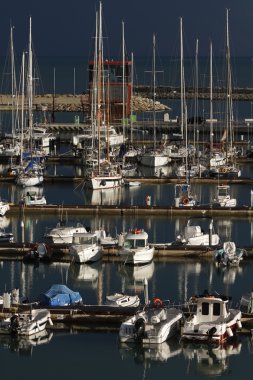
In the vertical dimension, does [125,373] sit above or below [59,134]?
below

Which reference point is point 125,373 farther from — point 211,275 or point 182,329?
point 211,275

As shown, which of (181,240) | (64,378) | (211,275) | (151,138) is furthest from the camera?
(151,138)

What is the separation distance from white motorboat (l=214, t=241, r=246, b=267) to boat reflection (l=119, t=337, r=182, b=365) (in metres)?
8.04

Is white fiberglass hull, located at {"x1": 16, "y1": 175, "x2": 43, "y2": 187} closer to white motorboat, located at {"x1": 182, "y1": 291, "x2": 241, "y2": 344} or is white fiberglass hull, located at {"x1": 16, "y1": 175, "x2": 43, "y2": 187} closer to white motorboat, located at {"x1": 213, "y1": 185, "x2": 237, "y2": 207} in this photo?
white motorboat, located at {"x1": 213, "y1": 185, "x2": 237, "y2": 207}

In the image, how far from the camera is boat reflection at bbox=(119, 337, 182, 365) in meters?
28.8

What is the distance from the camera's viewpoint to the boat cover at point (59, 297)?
31219 mm

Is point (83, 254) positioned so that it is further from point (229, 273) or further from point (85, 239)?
point (229, 273)

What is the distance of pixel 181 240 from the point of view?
38594 millimetres

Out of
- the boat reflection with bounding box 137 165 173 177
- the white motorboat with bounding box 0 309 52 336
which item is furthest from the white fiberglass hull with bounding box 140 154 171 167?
the white motorboat with bounding box 0 309 52 336

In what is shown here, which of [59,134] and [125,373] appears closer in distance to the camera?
[125,373]

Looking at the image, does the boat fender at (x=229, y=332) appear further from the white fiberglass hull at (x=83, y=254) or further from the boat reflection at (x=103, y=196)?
the boat reflection at (x=103, y=196)

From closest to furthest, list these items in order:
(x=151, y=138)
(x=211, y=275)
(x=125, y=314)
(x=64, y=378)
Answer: (x=64, y=378) < (x=125, y=314) < (x=211, y=275) < (x=151, y=138)

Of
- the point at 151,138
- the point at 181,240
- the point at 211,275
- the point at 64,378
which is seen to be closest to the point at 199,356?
the point at 64,378

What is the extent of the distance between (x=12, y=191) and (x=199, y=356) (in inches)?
978
